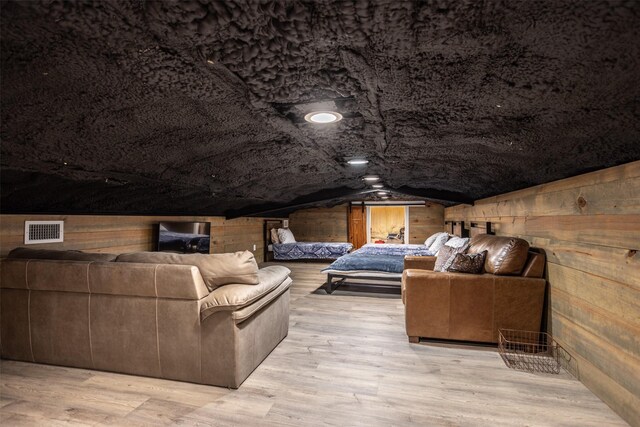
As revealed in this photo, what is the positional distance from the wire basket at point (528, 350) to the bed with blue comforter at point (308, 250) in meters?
5.55

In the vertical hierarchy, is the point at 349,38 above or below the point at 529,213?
above

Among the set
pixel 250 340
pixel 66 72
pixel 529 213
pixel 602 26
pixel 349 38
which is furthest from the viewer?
pixel 529 213

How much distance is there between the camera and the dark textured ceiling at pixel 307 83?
0.83 meters

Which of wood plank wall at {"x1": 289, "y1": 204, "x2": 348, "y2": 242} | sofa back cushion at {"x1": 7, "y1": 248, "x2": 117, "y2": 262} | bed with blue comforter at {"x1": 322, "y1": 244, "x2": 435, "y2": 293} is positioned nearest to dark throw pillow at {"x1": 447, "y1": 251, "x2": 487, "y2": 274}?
bed with blue comforter at {"x1": 322, "y1": 244, "x2": 435, "y2": 293}

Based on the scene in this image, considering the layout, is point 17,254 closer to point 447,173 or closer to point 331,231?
point 447,173

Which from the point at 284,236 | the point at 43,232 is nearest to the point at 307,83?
the point at 43,232

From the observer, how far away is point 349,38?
3.11 feet

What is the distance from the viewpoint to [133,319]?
2.33m

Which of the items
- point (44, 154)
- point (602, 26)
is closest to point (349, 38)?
point (602, 26)

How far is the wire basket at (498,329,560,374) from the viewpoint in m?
2.55

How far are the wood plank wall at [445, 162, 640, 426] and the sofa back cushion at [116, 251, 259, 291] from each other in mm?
2341

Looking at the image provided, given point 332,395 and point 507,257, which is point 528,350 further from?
point 332,395

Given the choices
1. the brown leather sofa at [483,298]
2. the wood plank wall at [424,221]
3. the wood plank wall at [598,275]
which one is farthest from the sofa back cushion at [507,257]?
the wood plank wall at [424,221]

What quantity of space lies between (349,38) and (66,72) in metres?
0.98
